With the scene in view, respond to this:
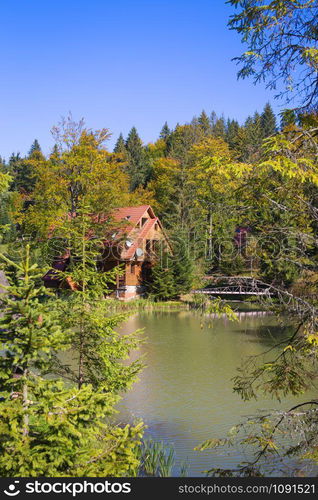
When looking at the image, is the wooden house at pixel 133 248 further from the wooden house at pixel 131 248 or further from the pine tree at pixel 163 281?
the pine tree at pixel 163 281

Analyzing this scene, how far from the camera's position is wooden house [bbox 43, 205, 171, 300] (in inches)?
1217

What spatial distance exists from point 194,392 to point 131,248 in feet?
67.0

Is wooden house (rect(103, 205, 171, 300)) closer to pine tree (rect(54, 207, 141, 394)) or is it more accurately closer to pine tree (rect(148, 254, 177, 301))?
pine tree (rect(148, 254, 177, 301))

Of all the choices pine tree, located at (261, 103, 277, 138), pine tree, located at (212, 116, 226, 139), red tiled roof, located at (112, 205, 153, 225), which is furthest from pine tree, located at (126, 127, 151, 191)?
red tiled roof, located at (112, 205, 153, 225)

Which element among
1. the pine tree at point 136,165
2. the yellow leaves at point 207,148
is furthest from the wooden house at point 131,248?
the pine tree at point 136,165

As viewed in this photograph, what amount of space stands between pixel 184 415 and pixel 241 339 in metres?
9.15

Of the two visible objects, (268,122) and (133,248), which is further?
(268,122)

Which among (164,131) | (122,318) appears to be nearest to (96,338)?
(122,318)

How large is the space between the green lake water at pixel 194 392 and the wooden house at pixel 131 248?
9.38 metres

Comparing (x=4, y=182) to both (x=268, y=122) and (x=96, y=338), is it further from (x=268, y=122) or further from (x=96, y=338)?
(x=268, y=122)

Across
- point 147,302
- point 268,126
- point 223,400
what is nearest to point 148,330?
point 147,302

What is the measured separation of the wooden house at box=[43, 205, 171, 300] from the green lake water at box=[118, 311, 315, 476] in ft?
30.8

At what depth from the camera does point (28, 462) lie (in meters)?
3.97

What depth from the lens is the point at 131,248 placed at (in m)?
32.5
